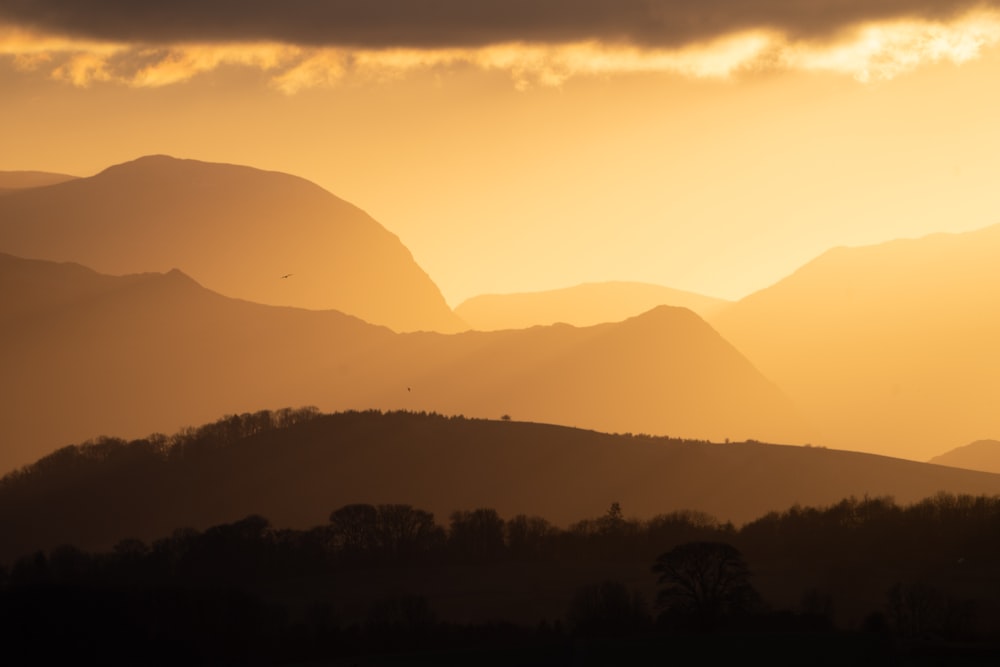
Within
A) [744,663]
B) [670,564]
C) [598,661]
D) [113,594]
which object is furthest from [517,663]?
[113,594]

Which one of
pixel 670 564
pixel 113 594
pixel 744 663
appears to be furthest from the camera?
pixel 113 594

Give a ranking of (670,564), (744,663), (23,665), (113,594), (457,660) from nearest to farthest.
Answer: (744,663) → (457,660) → (23,665) → (670,564) → (113,594)

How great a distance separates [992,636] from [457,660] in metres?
54.6

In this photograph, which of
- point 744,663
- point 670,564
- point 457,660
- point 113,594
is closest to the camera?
point 744,663

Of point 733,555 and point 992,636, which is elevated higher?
point 733,555

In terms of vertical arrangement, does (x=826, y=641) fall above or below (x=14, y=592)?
below

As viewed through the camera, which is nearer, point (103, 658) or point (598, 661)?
point (598, 661)

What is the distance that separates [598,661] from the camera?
145750 millimetres

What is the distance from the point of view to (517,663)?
14550 cm

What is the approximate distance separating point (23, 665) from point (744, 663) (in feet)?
259

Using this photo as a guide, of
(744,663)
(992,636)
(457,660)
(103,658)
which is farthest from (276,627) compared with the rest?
(992,636)

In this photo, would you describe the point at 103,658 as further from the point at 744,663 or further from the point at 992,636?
the point at 992,636

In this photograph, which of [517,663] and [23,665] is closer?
[517,663]

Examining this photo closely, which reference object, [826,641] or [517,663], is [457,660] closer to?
[517,663]
